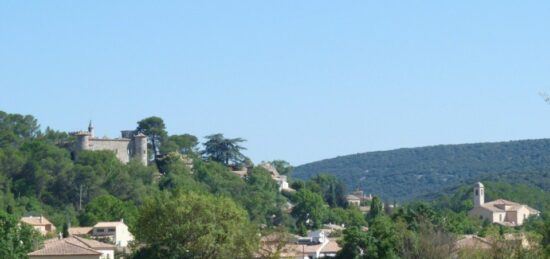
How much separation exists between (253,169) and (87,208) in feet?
95.3

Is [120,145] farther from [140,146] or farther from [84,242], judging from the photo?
[84,242]

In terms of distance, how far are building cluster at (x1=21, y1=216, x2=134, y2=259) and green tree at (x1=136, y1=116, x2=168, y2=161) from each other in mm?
28914

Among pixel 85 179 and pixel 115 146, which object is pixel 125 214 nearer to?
pixel 85 179

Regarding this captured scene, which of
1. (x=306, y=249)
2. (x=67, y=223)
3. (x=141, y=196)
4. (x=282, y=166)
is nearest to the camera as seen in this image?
(x=306, y=249)

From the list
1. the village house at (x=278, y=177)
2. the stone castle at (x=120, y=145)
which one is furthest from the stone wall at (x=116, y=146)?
the village house at (x=278, y=177)

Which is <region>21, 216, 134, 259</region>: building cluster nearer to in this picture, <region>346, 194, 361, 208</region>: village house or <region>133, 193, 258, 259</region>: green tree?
<region>133, 193, 258, 259</region>: green tree

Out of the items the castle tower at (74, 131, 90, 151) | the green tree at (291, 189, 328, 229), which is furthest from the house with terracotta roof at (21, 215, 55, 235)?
the green tree at (291, 189, 328, 229)

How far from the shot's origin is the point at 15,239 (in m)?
71.0

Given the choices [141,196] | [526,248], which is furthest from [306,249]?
[526,248]

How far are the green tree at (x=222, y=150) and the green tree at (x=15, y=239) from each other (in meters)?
57.9

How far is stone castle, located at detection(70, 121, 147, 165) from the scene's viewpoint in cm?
12050

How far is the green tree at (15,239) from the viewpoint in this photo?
226 feet

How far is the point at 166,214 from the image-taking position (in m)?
65.6

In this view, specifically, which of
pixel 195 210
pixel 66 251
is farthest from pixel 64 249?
pixel 195 210
